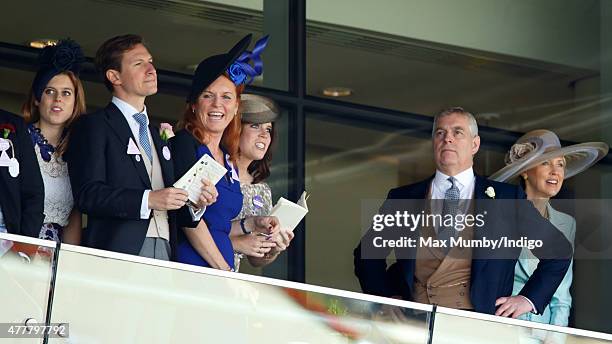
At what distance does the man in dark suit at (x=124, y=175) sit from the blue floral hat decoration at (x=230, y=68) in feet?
1.54

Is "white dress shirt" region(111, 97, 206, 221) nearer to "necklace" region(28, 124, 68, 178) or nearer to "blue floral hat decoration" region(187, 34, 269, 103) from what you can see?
"necklace" region(28, 124, 68, 178)

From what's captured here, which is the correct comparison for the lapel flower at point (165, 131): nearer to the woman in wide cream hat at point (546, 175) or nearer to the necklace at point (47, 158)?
the necklace at point (47, 158)

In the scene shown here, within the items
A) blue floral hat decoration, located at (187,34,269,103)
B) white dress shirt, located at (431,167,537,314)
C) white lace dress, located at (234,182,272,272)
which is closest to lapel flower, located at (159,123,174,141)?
blue floral hat decoration, located at (187,34,269,103)

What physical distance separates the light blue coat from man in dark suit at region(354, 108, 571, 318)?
0.05 metres

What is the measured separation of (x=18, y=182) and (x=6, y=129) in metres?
0.30

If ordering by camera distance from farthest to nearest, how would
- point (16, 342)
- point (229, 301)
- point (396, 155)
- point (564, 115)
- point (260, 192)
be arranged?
point (564, 115), point (396, 155), point (260, 192), point (229, 301), point (16, 342)

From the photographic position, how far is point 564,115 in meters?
9.57

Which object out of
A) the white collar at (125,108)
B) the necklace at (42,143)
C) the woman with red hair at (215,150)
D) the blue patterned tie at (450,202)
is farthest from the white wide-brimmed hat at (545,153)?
the necklace at (42,143)

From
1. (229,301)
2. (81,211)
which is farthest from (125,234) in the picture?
(229,301)

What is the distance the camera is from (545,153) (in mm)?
9219

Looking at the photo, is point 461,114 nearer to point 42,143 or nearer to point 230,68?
point 230,68

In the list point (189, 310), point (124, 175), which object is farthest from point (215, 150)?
point (189, 310)

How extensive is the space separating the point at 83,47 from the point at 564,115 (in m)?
3.54

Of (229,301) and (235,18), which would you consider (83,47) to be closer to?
(235,18)
